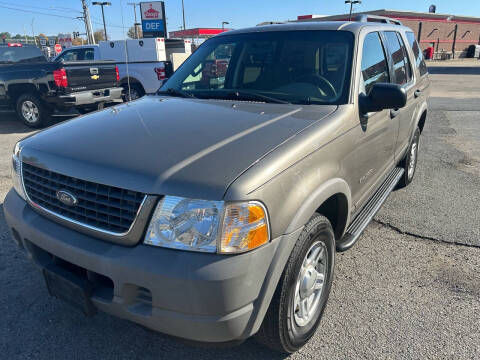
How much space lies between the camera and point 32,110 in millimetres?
8672

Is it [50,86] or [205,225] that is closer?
[205,225]

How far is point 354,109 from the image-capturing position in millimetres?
2631

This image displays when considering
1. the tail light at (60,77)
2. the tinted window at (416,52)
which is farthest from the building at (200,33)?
the tinted window at (416,52)

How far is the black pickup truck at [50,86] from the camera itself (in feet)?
26.9

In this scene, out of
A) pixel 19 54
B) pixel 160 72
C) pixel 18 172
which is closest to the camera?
pixel 18 172

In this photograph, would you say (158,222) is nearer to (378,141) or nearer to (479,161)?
(378,141)

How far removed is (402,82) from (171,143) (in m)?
2.88

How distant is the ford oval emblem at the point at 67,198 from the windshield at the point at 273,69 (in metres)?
1.48

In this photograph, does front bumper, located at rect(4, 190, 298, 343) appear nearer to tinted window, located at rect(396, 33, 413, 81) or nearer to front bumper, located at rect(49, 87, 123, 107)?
tinted window, located at rect(396, 33, 413, 81)

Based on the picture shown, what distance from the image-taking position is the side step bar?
106 inches

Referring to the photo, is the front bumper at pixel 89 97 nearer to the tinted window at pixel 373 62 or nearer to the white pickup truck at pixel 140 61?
the white pickup truck at pixel 140 61

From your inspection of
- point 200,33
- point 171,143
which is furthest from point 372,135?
point 200,33

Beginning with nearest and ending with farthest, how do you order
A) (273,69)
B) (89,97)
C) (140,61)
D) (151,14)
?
(273,69)
(89,97)
(140,61)
(151,14)

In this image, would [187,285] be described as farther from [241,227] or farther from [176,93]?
[176,93]
